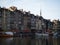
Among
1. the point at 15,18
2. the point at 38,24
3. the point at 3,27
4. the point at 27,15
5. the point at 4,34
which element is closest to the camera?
the point at 4,34

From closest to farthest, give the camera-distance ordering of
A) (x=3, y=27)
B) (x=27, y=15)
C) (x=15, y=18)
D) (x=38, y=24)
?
(x=3, y=27), (x=15, y=18), (x=27, y=15), (x=38, y=24)

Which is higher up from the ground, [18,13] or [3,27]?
[18,13]

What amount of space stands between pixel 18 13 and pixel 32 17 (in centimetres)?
1202

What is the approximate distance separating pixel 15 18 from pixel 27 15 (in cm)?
896

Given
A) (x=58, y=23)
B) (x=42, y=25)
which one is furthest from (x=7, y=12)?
(x=58, y=23)

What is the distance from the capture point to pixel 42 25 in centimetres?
11362

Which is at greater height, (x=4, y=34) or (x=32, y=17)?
(x=32, y=17)

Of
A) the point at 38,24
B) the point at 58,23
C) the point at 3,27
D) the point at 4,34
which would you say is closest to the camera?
the point at 4,34

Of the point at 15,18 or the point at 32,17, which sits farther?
the point at 32,17

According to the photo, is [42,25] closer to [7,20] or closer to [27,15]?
[27,15]

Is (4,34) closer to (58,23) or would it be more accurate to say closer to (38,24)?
(38,24)

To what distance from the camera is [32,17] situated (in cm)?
10550

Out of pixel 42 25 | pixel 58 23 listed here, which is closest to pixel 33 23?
pixel 42 25

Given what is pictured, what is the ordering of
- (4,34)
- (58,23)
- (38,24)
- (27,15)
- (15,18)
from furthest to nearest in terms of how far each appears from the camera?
1. (58,23)
2. (38,24)
3. (27,15)
4. (15,18)
5. (4,34)
